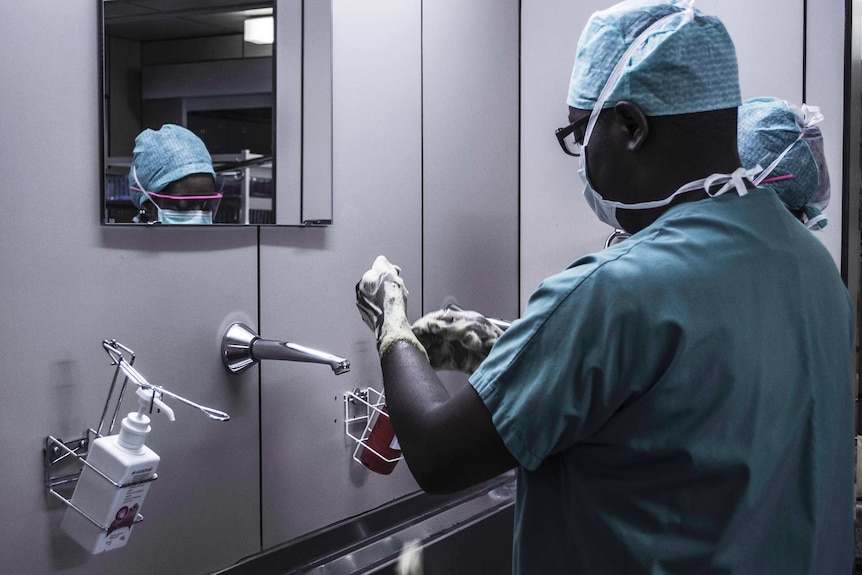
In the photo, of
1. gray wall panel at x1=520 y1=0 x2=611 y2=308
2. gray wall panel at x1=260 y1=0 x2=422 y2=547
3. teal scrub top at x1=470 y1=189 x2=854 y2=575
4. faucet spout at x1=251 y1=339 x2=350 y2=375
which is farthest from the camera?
gray wall panel at x1=520 y1=0 x2=611 y2=308

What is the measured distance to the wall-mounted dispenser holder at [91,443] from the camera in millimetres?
919

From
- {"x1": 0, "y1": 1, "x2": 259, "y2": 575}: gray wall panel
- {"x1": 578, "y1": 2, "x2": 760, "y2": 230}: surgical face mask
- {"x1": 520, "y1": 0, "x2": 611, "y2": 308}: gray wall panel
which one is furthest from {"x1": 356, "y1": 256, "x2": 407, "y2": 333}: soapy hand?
{"x1": 520, "y1": 0, "x2": 611, "y2": 308}: gray wall panel

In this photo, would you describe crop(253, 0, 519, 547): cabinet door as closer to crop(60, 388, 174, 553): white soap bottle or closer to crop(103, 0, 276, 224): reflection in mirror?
crop(103, 0, 276, 224): reflection in mirror

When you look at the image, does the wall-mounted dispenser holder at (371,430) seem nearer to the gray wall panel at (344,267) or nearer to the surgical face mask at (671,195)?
the gray wall panel at (344,267)

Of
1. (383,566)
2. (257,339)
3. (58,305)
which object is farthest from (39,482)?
(383,566)

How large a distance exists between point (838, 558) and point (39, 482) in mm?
854

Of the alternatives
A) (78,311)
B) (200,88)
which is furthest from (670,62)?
(78,311)

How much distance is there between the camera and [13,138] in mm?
897

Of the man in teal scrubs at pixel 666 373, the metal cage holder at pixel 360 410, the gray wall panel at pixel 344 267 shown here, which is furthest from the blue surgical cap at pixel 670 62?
the metal cage holder at pixel 360 410

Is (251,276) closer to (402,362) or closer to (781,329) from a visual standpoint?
(402,362)

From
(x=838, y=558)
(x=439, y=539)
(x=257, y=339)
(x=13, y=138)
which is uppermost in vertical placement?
(x=13, y=138)

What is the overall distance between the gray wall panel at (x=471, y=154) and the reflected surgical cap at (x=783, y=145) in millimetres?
539

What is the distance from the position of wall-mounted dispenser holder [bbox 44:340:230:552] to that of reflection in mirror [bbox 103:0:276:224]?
17 centimetres

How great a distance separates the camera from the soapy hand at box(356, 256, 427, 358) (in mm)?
931
